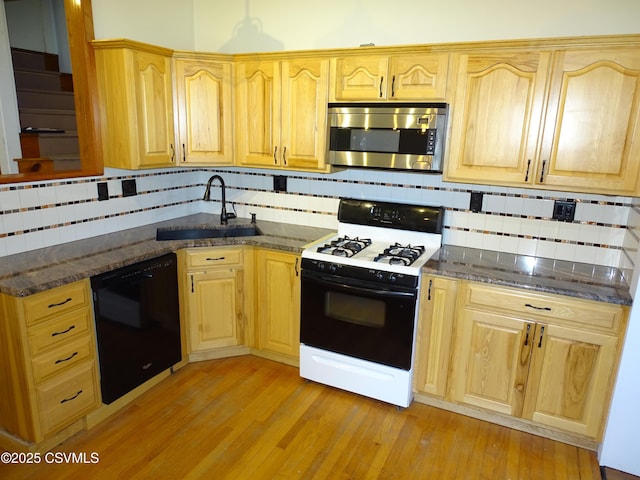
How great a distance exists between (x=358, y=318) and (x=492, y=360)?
0.78 metres

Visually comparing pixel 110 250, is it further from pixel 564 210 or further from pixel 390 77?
pixel 564 210

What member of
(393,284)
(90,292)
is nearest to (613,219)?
(393,284)

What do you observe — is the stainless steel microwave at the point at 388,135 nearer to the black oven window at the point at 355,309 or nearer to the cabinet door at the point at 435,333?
the cabinet door at the point at 435,333

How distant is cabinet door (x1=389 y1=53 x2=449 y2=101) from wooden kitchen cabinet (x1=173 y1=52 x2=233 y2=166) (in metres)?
1.16

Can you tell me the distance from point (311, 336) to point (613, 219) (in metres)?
1.91

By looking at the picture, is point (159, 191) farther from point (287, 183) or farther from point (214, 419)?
point (214, 419)

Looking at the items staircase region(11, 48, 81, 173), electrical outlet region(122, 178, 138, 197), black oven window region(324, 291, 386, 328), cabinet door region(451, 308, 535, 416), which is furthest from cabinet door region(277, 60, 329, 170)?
staircase region(11, 48, 81, 173)

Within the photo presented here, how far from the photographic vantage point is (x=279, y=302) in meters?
2.99

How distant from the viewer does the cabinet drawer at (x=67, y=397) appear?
219 centimetres

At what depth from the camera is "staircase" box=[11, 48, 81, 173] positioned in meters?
4.43

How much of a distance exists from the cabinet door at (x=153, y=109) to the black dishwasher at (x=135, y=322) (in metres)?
0.69

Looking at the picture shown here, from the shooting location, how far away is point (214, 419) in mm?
2545

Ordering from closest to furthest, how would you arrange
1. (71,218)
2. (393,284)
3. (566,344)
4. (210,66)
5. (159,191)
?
1. (566,344)
2. (393,284)
3. (71,218)
4. (210,66)
5. (159,191)

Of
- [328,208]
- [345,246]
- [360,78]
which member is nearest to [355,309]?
[345,246]
